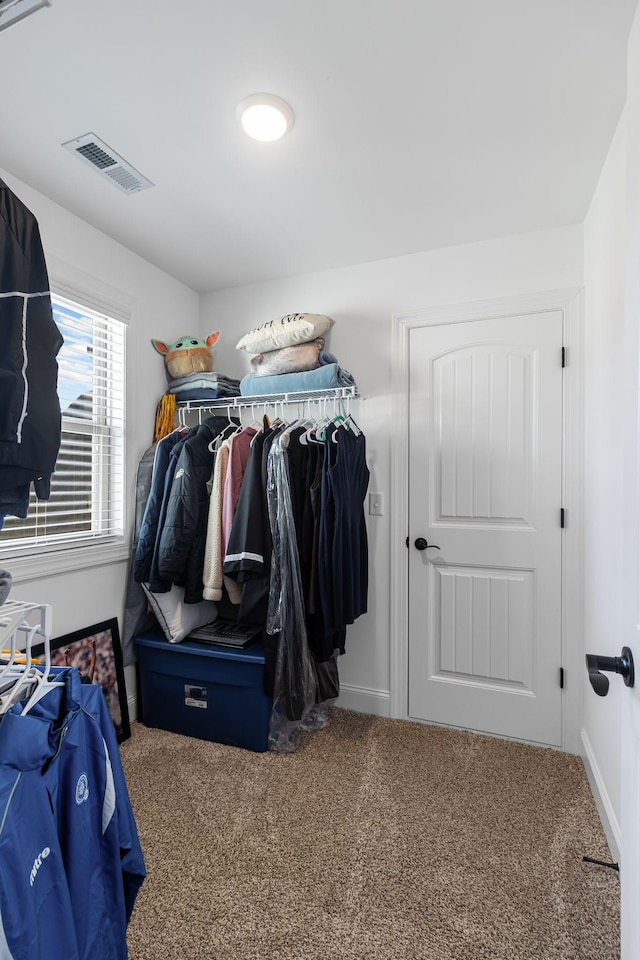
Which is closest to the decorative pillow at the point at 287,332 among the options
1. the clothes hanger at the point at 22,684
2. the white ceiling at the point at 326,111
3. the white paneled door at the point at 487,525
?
the white ceiling at the point at 326,111

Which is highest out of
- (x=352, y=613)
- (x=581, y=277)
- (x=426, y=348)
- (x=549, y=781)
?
(x=581, y=277)

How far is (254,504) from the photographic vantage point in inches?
91.3

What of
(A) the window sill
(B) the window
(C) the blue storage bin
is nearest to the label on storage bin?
(C) the blue storage bin

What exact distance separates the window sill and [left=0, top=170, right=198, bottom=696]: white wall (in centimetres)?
2

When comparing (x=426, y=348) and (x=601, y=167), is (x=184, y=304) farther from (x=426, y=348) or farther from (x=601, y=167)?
(x=601, y=167)

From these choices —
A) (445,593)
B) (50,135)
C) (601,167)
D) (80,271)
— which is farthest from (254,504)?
(601,167)

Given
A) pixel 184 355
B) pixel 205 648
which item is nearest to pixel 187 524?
pixel 205 648

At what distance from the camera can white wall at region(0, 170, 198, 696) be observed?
7.12 ft

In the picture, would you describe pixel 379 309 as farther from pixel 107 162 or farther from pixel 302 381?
pixel 107 162

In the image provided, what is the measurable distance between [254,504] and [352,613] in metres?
0.68

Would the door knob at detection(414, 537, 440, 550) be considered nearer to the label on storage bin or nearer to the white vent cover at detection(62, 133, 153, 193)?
the label on storage bin

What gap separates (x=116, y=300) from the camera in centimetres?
253

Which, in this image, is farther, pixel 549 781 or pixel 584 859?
pixel 549 781

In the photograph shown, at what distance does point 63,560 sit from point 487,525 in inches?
80.5
